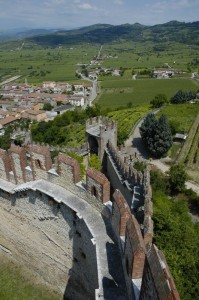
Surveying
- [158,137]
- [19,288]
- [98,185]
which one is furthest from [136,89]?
[98,185]

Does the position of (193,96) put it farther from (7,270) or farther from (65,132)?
(7,270)

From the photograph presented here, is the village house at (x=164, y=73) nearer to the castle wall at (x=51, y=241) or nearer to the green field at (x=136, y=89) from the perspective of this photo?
the green field at (x=136, y=89)

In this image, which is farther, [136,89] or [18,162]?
[136,89]

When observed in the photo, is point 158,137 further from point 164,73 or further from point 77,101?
point 164,73

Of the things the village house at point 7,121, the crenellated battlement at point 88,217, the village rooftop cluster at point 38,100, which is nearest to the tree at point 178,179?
the crenellated battlement at point 88,217

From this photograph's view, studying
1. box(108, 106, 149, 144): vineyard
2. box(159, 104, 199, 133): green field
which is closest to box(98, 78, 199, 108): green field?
box(159, 104, 199, 133): green field

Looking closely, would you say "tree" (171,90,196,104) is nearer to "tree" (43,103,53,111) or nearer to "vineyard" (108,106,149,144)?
"vineyard" (108,106,149,144)
